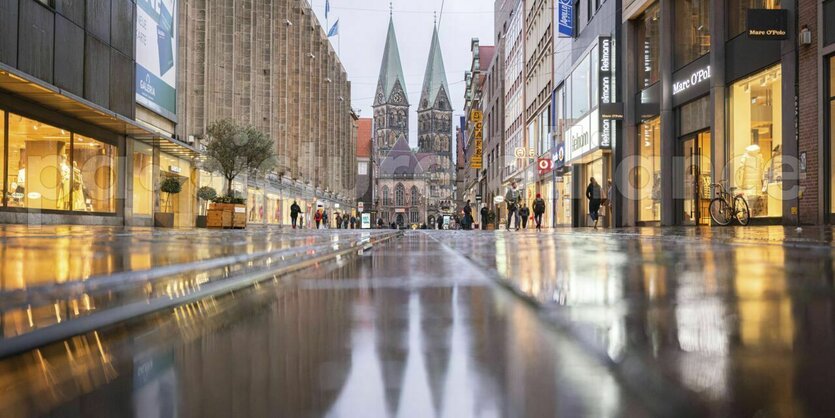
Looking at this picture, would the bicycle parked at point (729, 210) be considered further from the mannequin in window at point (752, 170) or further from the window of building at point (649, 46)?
the window of building at point (649, 46)

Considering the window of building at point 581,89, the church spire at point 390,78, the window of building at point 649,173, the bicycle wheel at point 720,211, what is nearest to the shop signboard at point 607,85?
the window of building at point 649,173

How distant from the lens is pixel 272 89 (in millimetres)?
43000

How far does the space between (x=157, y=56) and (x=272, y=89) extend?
17917 millimetres

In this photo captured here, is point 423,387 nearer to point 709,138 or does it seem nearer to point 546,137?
point 709,138

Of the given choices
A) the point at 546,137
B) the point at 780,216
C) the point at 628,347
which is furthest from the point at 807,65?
the point at 546,137

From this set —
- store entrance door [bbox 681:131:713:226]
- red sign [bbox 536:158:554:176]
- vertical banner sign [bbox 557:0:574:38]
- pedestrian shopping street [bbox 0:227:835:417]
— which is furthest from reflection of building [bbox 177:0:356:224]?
pedestrian shopping street [bbox 0:227:835:417]

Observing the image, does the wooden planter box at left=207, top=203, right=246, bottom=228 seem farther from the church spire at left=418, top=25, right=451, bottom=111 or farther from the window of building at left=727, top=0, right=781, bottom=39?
the church spire at left=418, top=25, right=451, bottom=111

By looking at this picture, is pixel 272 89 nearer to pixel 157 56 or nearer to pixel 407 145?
pixel 157 56

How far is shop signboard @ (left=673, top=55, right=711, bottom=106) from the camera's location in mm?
17234

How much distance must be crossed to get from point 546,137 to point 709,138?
759 inches

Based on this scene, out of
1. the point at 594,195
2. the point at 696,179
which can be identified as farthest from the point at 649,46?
the point at 696,179

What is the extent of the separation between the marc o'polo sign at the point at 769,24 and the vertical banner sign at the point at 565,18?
16726mm

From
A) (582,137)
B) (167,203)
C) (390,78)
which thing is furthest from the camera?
(390,78)

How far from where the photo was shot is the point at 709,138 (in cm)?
1725
